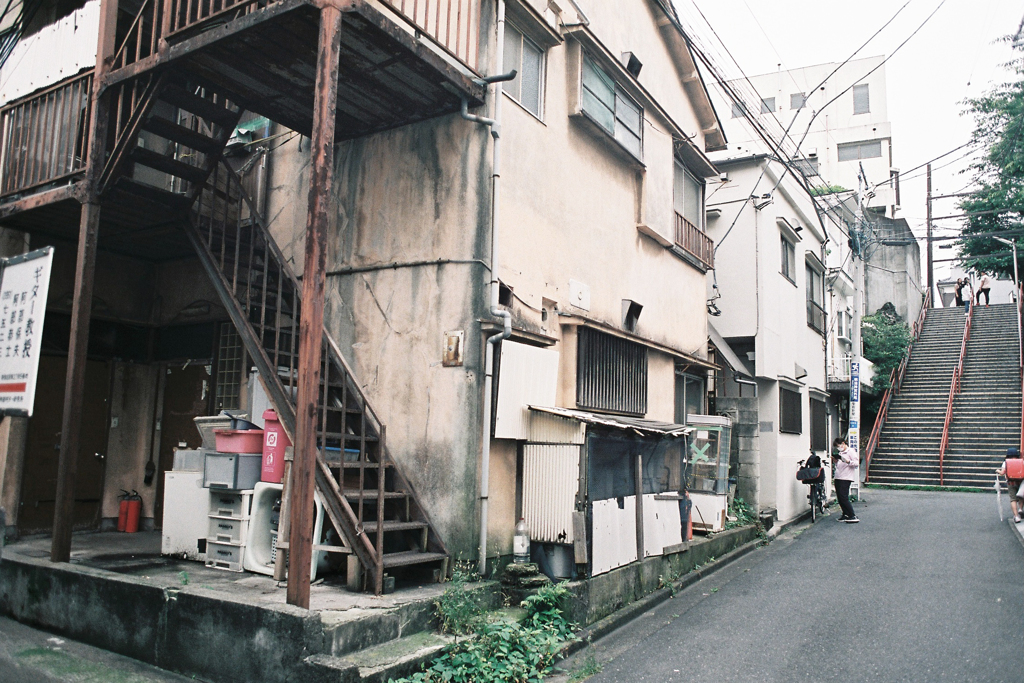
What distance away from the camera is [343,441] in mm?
7664

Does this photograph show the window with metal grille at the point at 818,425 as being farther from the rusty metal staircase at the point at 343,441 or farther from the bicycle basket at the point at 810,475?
the rusty metal staircase at the point at 343,441

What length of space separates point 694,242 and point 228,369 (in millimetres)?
9372

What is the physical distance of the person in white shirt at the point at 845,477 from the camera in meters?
16.6

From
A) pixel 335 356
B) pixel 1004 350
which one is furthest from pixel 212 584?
pixel 1004 350

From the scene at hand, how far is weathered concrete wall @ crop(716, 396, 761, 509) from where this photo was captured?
51.1ft

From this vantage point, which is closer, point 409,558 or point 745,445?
point 409,558

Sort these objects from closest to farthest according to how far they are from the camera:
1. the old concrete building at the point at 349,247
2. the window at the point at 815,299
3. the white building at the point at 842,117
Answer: the old concrete building at the point at 349,247 < the window at the point at 815,299 < the white building at the point at 842,117

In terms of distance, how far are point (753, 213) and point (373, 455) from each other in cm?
1240

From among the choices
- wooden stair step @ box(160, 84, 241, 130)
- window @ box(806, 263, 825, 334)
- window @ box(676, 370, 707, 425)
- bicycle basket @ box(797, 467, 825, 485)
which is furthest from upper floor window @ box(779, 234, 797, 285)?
wooden stair step @ box(160, 84, 241, 130)

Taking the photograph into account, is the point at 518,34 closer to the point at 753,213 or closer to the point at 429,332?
the point at 429,332

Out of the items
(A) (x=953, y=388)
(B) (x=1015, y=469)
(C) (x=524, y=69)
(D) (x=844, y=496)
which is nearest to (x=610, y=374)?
(C) (x=524, y=69)

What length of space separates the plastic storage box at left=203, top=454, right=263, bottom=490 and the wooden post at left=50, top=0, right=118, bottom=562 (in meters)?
1.38

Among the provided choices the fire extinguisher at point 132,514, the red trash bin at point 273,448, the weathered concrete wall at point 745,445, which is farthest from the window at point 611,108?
the fire extinguisher at point 132,514

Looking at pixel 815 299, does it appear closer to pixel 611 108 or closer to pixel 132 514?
pixel 611 108
